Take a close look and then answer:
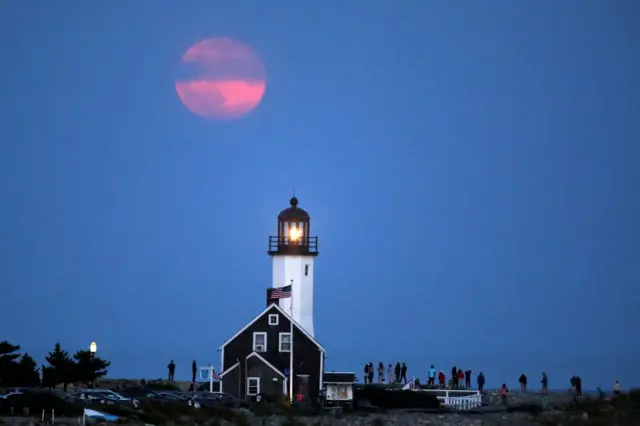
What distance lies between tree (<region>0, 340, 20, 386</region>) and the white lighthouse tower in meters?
15.8

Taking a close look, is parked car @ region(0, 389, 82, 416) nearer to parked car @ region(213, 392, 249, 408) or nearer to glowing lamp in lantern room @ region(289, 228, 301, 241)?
parked car @ region(213, 392, 249, 408)

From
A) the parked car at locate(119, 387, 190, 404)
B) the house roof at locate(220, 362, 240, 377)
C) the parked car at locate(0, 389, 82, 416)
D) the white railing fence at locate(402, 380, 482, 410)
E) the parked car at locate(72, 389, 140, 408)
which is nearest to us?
the parked car at locate(0, 389, 82, 416)

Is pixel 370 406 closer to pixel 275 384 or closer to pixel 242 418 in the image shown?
pixel 275 384

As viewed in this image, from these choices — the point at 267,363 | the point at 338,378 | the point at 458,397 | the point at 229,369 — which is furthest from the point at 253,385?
the point at 458,397

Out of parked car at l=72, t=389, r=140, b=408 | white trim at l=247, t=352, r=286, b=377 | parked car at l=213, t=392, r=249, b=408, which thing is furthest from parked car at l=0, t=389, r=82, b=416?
white trim at l=247, t=352, r=286, b=377

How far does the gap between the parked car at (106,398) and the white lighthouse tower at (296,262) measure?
21.1 meters

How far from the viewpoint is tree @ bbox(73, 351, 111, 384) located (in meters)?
68.2

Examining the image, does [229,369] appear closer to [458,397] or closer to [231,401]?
[231,401]

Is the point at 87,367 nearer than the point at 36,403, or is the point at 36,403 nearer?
the point at 36,403

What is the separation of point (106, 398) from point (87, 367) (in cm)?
1289

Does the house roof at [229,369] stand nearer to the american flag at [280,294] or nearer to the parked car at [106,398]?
the american flag at [280,294]

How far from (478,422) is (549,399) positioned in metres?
15.4

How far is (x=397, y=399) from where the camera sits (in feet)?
221

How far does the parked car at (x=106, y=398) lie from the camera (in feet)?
180
